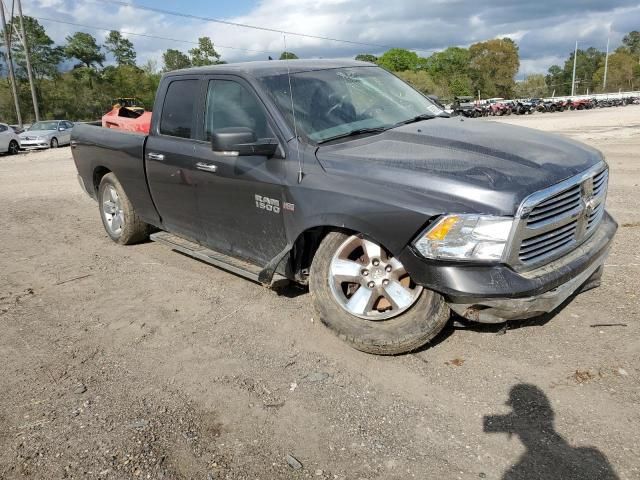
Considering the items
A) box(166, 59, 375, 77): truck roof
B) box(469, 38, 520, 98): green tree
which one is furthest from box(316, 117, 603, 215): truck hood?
box(469, 38, 520, 98): green tree

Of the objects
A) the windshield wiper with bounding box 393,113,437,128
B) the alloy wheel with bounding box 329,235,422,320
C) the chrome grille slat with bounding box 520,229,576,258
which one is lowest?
the alloy wheel with bounding box 329,235,422,320

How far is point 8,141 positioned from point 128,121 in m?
21.0

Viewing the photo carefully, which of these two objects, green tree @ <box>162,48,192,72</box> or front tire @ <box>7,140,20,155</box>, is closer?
front tire @ <box>7,140,20,155</box>

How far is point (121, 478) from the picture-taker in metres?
2.61

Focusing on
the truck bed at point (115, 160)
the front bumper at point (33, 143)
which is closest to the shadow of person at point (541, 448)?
the truck bed at point (115, 160)

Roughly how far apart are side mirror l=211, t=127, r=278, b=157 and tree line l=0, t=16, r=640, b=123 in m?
1.92

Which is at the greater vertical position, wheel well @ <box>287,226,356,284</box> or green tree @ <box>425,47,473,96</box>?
green tree @ <box>425,47,473,96</box>

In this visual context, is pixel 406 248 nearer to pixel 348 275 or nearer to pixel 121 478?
pixel 348 275

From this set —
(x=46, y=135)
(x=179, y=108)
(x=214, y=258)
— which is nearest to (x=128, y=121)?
(x=179, y=108)

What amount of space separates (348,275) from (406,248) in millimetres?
548

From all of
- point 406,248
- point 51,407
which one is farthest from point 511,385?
point 51,407

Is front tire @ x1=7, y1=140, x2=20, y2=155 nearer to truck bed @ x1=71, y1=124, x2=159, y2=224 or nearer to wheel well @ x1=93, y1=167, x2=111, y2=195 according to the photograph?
truck bed @ x1=71, y1=124, x2=159, y2=224

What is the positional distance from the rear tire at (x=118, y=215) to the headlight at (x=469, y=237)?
404 cm

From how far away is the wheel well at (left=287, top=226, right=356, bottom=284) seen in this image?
377cm
